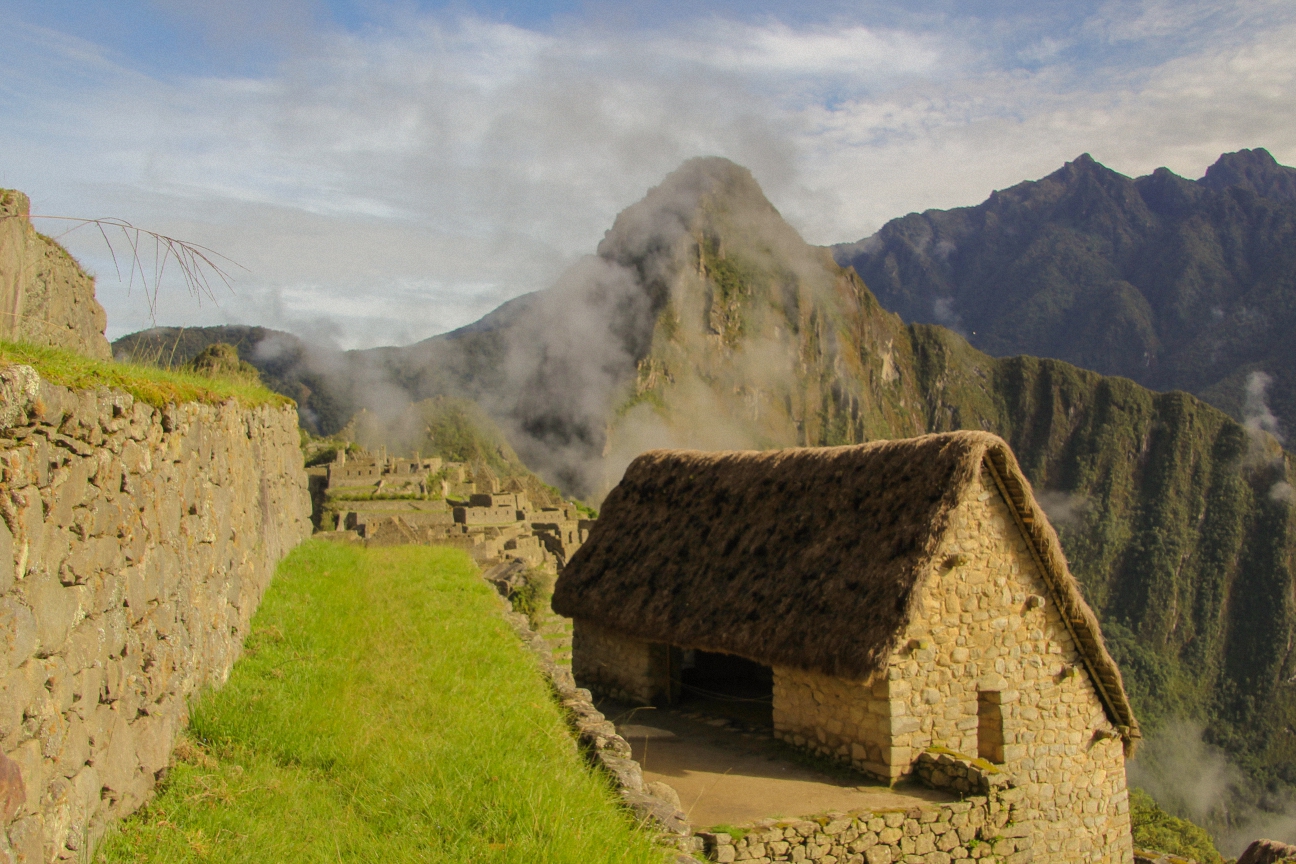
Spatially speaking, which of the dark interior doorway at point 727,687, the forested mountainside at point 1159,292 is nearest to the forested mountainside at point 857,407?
the forested mountainside at point 1159,292

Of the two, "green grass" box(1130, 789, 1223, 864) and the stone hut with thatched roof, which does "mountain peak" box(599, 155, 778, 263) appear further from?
the stone hut with thatched roof

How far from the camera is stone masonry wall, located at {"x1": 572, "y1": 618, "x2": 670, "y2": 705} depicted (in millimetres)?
12180

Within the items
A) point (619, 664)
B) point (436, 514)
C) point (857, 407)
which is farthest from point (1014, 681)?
point (857, 407)

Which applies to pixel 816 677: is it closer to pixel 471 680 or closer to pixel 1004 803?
pixel 1004 803

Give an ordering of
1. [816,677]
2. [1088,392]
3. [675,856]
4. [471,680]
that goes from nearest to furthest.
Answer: [675,856]
[471,680]
[816,677]
[1088,392]

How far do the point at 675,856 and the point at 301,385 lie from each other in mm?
97580

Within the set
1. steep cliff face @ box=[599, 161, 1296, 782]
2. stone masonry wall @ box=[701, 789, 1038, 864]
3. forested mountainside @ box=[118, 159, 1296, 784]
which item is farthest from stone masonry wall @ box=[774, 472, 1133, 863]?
steep cliff face @ box=[599, 161, 1296, 782]

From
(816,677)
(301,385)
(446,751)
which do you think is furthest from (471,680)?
(301,385)

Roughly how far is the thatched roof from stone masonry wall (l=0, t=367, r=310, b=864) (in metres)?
5.82

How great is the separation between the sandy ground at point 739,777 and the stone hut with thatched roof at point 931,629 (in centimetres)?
31

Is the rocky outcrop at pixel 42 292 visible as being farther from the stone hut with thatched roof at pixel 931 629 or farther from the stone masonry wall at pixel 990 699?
the stone masonry wall at pixel 990 699

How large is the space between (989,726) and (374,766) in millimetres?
6818

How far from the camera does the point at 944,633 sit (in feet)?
29.1

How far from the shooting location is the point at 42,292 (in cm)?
663
